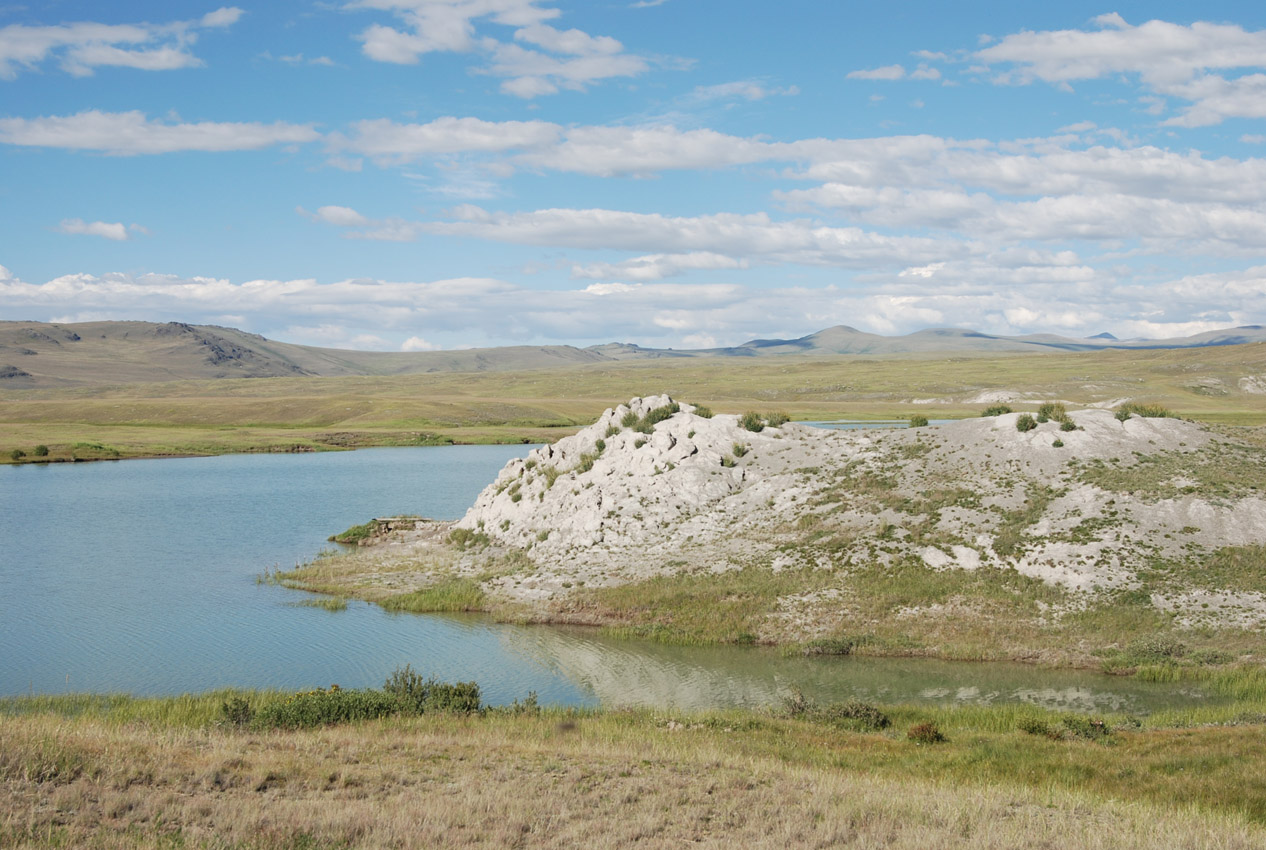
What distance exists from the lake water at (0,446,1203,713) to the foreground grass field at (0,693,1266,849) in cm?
448

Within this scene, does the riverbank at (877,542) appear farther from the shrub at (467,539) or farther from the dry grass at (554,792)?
the dry grass at (554,792)

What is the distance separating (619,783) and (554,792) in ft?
4.64

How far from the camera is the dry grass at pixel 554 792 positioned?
12477mm

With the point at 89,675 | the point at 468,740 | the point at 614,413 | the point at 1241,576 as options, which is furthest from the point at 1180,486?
the point at 89,675

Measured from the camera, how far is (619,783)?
52.5 ft

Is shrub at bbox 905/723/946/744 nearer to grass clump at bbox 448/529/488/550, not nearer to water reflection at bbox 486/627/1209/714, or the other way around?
water reflection at bbox 486/627/1209/714

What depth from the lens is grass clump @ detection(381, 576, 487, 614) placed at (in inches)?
1494

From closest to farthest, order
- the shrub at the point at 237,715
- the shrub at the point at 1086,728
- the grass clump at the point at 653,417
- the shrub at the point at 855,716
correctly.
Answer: the shrub at the point at 237,715, the shrub at the point at 1086,728, the shrub at the point at 855,716, the grass clump at the point at 653,417

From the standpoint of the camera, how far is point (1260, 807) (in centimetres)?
1580

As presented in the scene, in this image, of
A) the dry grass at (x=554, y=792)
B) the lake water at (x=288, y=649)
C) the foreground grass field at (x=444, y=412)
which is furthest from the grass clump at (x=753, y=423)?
the foreground grass field at (x=444, y=412)

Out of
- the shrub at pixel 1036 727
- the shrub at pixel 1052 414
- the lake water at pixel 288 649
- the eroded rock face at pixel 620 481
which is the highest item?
the shrub at pixel 1052 414

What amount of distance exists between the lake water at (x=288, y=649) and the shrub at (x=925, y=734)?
5.22m

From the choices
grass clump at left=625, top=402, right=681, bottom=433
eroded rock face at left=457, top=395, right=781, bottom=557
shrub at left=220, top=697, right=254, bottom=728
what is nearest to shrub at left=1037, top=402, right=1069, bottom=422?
eroded rock face at left=457, top=395, right=781, bottom=557

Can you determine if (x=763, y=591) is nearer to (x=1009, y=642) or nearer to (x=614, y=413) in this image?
(x=1009, y=642)
